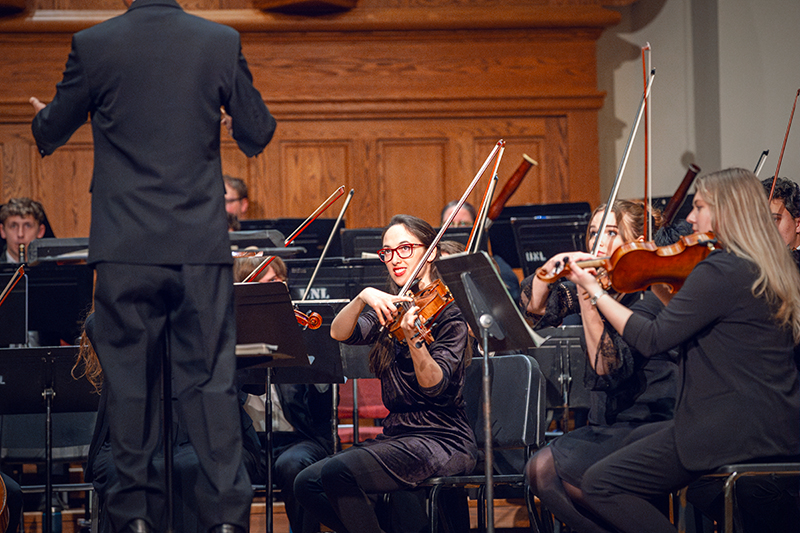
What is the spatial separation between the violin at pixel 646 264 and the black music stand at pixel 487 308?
0.42 feet

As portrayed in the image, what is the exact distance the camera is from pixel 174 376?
1.80m

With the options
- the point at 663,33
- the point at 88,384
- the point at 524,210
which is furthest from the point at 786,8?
the point at 88,384

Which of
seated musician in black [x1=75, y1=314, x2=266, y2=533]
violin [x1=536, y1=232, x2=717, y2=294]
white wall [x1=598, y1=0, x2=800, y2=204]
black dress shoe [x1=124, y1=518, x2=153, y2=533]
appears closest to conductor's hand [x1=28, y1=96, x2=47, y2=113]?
seated musician in black [x1=75, y1=314, x2=266, y2=533]

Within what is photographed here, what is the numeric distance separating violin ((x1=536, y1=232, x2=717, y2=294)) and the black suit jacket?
93 cm

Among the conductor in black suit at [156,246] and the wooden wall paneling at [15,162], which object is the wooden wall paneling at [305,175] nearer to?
the wooden wall paneling at [15,162]

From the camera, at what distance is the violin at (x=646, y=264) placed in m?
2.15

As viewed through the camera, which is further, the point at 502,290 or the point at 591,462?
the point at 591,462

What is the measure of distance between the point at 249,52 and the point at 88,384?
363 cm

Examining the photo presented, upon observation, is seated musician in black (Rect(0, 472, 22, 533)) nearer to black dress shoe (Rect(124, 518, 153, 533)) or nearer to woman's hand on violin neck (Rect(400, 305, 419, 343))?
black dress shoe (Rect(124, 518, 153, 533))

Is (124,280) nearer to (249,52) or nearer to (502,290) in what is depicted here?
(502,290)

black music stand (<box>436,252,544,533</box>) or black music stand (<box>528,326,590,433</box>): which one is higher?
black music stand (<box>436,252,544,533</box>)

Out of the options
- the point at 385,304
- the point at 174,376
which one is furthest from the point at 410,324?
the point at 174,376

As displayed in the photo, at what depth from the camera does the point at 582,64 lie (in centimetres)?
621

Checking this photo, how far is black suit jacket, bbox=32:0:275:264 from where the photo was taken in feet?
5.72
